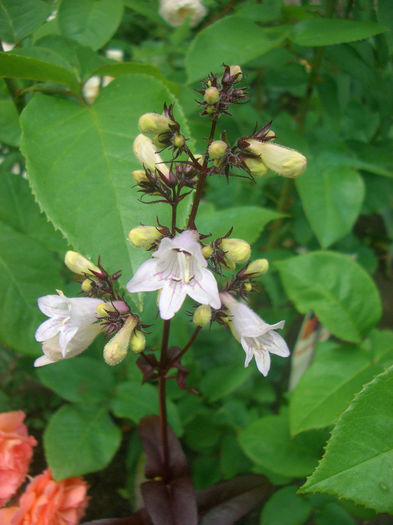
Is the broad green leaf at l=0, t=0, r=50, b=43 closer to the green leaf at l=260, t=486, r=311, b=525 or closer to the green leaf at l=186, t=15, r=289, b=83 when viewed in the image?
the green leaf at l=186, t=15, r=289, b=83

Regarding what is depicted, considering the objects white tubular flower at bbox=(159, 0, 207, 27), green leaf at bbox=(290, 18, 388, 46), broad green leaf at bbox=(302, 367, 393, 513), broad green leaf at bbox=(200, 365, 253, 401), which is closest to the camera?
broad green leaf at bbox=(302, 367, 393, 513)

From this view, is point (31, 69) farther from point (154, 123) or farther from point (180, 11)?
point (180, 11)

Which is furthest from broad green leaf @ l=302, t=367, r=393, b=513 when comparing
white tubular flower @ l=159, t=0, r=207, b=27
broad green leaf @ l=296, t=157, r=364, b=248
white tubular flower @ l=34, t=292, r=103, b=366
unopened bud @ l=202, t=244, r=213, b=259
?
white tubular flower @ l=159, t=0, r=207, b=27

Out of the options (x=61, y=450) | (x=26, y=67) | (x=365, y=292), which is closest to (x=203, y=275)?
(x=26, y=67)

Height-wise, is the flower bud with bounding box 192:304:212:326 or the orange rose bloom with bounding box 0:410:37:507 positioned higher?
the flower bud with bounding box 192:304:212:326

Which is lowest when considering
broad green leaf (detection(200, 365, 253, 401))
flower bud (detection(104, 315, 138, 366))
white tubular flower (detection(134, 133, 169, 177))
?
broad green leaf (detection(200, 365, 253, 401))

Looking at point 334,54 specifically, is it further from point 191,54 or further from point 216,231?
point 216,231

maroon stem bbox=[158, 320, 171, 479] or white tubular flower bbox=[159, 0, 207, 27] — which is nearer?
maroon stem bbox=[158, 320, 171, 479]

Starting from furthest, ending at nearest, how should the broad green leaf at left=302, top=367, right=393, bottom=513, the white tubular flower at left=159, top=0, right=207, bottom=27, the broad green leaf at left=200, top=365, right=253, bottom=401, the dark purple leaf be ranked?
1. the white tubular flower at left=159, top=0, right=207, bottom=27
2. the broad green leaf at left=200, top=365, right=253, bottom=401
3. the dark purple leaf
4. the broad green leaf at left=302, top=367, right=393, bottom=513
